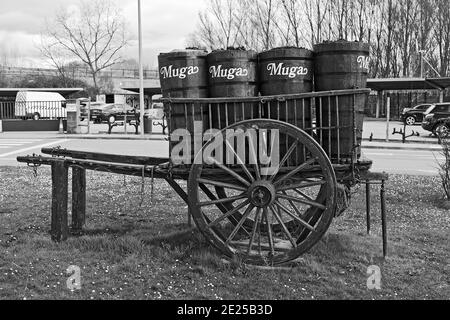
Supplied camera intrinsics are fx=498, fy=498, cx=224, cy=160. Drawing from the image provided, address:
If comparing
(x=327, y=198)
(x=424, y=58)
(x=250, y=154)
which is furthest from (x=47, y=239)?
(x=424, y=58)

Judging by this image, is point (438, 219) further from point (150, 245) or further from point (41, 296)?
point (41, 296)

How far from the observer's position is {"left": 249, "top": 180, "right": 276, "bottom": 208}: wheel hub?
4.47 m

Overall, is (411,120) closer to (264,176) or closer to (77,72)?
(264,176)

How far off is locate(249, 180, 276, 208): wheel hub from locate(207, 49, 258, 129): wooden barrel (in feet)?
2.21

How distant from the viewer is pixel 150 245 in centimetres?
518

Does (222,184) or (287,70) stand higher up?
(287,70)

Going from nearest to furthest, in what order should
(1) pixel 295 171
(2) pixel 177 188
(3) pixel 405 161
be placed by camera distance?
(1) pixel 295 171
(2) pixel 177 188
(3) pixel 405 161

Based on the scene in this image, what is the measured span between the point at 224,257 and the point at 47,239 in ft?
6.74

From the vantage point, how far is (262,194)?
4496mm

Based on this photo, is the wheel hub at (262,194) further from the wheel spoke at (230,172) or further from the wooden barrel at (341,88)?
the wooden barrel at (341,88)

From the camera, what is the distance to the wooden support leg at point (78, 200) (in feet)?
19.0

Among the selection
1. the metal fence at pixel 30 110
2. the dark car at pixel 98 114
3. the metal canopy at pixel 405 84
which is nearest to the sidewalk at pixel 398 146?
the metal canopy at pixel 405 84

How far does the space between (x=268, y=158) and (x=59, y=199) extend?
2.28m

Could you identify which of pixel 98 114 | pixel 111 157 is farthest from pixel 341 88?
pixel 98 114
